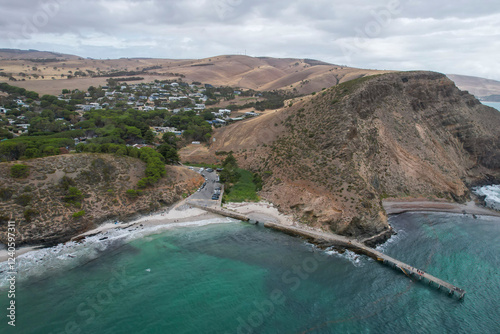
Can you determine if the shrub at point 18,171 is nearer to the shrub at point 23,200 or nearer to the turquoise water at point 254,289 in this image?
the shrub at point 23,200

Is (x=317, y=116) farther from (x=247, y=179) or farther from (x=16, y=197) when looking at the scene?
(x=16, y=197)

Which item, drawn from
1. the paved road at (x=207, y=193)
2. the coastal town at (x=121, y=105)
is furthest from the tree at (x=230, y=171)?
the coastal town at (x=121, y=105)

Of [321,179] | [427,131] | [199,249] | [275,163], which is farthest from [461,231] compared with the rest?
[199,249]

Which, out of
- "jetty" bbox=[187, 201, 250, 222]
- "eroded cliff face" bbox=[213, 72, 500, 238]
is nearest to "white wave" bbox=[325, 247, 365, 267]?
"eroded cliff face" bbox=[213, 72, 500, 238]

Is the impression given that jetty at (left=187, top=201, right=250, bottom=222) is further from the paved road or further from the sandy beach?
the sandy beach

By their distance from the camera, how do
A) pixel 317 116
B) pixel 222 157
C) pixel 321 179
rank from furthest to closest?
pixel 222 157 < pixel 317 116 < pixel 321 179
